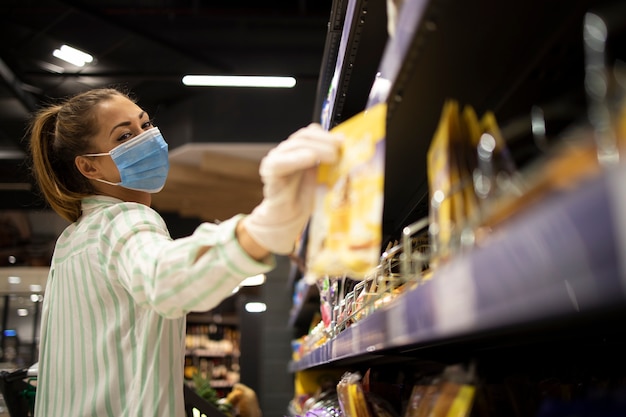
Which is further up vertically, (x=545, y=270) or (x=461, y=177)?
(x=461, y=177)

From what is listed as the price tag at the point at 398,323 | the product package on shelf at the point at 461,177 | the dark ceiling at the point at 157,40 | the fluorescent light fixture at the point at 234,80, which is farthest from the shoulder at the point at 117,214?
the dark ceiling at the point at 157,40

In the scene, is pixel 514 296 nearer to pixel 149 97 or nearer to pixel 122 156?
pixel 122 156

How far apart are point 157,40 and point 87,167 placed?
512 cm

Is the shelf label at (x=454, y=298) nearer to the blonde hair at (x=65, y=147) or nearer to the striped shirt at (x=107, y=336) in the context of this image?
the striped shirt at (x=107, y=336)

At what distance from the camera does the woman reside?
1.08 metres

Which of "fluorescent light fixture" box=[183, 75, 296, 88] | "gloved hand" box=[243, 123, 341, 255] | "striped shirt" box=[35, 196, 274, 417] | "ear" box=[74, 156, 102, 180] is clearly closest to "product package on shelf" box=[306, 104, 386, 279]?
"gloved hand" box=[243, 123, 341, 255]

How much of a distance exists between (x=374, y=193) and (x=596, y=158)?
36cm

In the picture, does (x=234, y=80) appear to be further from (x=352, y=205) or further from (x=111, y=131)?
(x=352, y=205)

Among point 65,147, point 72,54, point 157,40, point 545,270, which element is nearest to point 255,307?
point 157,40

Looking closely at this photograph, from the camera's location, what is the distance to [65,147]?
184 centimetres

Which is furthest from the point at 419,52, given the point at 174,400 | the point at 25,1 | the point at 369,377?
the point at 25,1

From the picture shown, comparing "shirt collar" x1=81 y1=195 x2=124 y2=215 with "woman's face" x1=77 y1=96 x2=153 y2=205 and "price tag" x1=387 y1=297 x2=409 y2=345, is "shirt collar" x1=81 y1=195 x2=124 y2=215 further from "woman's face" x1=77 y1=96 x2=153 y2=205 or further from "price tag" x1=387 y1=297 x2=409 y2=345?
"price tag" x1=387 y1=297 x2=409 y2=345

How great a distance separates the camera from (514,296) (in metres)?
0.57

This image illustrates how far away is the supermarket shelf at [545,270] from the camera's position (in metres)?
0.45
